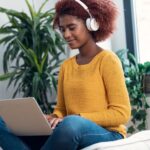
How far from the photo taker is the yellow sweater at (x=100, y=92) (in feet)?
4.50

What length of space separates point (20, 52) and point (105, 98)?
109 cm

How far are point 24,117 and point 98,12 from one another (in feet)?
2.03

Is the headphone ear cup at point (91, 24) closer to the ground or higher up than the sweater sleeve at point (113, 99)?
higher up

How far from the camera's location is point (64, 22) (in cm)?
→ 156

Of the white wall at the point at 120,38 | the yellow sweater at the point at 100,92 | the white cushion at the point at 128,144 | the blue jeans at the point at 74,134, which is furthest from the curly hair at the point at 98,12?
the white wall at the point at 120,38

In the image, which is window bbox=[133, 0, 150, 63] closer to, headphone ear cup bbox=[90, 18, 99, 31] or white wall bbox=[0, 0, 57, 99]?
white wall bbox=[0, 0, 57, 99]

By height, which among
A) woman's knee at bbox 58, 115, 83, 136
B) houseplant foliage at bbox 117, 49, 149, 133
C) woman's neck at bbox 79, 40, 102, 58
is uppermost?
woman's neck at bbox 79, 40, 102, 58

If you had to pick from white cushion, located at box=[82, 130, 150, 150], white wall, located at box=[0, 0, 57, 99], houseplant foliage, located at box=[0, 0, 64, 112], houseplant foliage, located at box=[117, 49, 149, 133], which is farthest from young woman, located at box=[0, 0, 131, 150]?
white wall, located at box=[0, 0, 57, 99]

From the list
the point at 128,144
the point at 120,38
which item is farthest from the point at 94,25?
the point at 120,38

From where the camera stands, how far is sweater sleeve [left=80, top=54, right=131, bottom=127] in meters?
1.36

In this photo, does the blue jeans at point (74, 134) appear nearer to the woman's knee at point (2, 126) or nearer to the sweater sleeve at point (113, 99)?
the sweater sleeve at point (113, 99)

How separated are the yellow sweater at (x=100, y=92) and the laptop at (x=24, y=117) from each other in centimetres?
19

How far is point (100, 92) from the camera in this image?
1.45m

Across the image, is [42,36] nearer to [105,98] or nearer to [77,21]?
[77,21]
